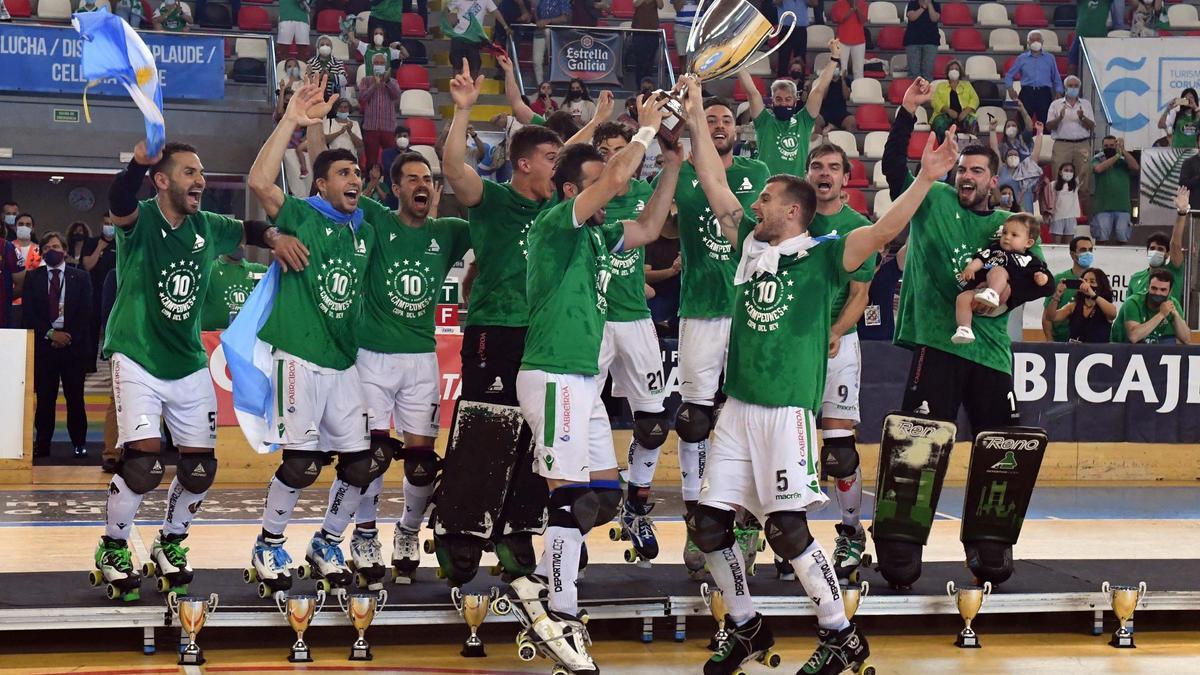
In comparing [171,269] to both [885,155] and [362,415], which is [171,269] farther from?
[885,155]

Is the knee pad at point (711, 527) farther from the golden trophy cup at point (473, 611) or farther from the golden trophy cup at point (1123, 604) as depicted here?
the golden trophy cup at point (1123, 604)

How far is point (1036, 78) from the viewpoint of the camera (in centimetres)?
2184

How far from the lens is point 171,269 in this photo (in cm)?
756

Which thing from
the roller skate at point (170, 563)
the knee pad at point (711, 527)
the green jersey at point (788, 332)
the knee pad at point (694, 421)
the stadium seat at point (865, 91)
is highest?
the stadium seat at point (865, 91)

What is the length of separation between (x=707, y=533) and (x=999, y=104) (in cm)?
1759

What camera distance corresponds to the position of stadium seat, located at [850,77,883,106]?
22656mm

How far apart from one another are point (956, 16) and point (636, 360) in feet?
59.0

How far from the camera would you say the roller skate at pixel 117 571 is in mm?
7215

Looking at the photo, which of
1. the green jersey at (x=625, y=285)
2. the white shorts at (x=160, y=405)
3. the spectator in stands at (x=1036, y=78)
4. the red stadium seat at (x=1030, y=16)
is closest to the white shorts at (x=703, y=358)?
the green jersey at (x=625, y=285)

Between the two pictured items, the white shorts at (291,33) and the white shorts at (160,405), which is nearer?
the white shorts at (160,405)

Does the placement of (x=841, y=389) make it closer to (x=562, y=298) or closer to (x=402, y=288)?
(x=562, y=298)

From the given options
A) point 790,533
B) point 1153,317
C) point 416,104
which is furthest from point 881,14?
point 790,533

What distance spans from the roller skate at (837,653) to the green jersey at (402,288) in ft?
9.16

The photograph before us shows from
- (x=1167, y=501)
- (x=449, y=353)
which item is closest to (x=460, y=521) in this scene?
(x=449, y=353)
